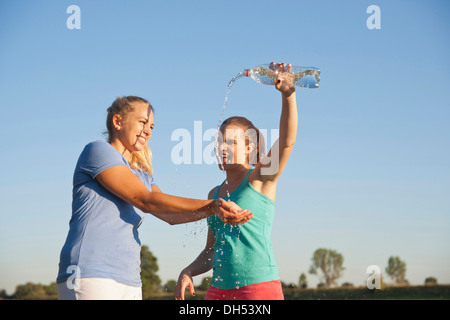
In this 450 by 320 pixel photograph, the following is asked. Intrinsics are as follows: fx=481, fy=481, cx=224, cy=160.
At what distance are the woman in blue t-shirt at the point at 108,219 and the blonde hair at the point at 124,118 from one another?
36 centimetres

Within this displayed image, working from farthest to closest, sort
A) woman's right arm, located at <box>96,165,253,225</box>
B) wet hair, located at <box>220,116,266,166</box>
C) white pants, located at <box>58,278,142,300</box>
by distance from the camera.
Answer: wet hair, located at <box>220,116,266,166</box>
woman's right arm, located at <box>96,165,253,225</box>
white pants, located at <box>58,278,142,300</box>

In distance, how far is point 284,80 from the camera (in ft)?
13.8

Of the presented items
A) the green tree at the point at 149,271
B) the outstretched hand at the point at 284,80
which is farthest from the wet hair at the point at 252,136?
the green tree at the point at 149,271

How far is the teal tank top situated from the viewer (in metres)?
4.27

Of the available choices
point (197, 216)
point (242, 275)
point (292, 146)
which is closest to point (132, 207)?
point (197, 216)

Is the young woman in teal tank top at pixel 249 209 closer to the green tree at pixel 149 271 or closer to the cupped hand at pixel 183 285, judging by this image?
the cupped hand at pixel 183 285

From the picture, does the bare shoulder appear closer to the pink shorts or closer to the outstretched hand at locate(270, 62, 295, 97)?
the pink shorts

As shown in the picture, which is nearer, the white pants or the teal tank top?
the white pants

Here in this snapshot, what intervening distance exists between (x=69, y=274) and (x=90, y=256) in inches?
7.4

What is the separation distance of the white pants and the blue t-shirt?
1.4 inches

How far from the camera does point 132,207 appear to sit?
3865mm

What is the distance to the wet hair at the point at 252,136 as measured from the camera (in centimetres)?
489

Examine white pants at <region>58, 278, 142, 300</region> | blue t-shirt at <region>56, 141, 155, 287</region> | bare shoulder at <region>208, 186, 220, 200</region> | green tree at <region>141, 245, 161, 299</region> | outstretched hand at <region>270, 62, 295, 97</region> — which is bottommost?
green tree at <region>141, 245, 161, 299</region>

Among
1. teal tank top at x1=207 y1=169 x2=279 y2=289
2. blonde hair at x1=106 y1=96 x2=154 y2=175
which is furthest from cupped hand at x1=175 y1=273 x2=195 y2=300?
blonde hair at x1=106 y1=96 x2=154 y2=175
